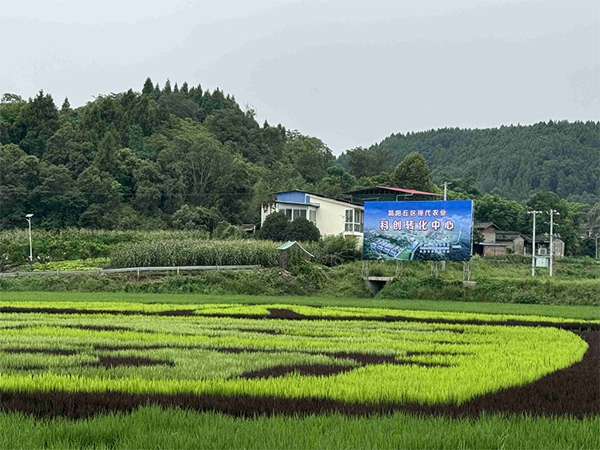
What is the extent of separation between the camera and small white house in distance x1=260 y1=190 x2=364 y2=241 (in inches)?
2104

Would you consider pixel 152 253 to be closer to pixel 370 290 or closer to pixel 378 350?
pixel 370 290

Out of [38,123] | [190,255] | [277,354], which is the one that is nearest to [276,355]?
[277,354]

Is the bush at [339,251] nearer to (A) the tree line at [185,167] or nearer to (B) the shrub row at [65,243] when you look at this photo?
(B) the shrub row at [65,243]

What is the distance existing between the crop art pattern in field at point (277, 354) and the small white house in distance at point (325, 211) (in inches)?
1278

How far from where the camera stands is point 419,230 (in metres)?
32.8

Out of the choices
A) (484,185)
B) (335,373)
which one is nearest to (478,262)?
(335,373)

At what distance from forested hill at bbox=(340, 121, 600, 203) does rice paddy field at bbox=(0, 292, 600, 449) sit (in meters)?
82.2

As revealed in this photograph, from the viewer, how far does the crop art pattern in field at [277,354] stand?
8.48 m

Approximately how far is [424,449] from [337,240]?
36.1 m

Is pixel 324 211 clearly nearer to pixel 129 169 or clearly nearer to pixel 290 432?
pixel 129 169

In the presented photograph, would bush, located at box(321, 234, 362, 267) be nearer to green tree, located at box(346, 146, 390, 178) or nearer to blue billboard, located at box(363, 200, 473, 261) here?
blue billboard, located at box(363, 200, 473, 261)

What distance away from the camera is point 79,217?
178 feet

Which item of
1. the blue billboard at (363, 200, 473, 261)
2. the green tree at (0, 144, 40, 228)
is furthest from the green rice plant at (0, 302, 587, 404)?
the green tree at (0, 144, 40, 228)

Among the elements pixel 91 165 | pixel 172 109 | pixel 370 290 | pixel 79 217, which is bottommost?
pixel 370 290
